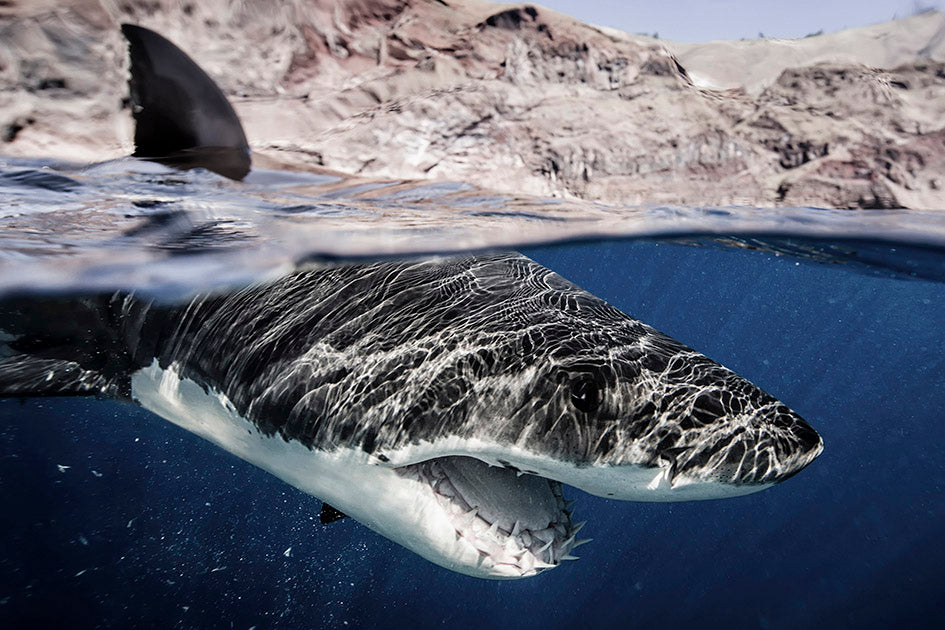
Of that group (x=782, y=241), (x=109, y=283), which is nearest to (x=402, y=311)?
(x=109, y=283)

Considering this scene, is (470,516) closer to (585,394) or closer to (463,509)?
(463,509)

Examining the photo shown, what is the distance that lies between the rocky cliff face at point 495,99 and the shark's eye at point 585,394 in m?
1.91

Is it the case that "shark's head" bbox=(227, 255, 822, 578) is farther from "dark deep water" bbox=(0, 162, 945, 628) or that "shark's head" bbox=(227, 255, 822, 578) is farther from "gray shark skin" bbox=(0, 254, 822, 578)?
"dark deep water" bbox=(0, 162, 945, 628)

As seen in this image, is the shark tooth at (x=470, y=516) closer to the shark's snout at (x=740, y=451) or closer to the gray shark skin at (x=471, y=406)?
the gray shark skin at (x=471, y=406)

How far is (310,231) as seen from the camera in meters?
4.25

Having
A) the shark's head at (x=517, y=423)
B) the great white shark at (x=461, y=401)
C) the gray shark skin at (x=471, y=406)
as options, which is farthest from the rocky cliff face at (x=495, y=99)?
the shark's head at (x=517, y=423)

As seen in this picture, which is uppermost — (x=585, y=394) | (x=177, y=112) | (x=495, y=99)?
(x=495, y=99)

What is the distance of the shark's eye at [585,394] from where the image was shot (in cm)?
170

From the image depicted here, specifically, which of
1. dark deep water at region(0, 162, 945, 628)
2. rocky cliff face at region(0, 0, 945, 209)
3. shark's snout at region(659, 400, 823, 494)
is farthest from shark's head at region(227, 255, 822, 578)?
dark deep water at region(0, 162, 945, 628)

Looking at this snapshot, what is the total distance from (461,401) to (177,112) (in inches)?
81.3

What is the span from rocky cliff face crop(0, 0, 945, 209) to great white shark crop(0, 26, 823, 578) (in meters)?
0.21

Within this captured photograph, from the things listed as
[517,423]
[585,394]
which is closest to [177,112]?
[517,423]

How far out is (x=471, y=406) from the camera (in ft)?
5.88

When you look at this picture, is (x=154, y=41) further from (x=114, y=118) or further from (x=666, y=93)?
(x=666, y=93)
